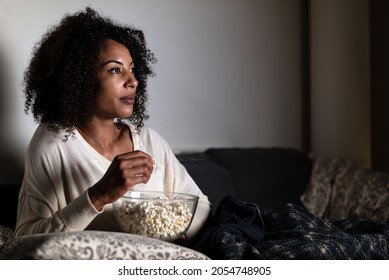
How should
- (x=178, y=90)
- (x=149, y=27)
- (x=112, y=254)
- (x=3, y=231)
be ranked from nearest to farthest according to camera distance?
1. (x=112, y=254)
2. (x=3, y=231)
3. (x=149, y=27)
4. (x=178, y=90)

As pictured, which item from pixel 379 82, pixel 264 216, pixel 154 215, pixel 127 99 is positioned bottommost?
pixel 264 216

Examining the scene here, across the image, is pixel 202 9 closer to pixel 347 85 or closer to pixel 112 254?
pixel 347 85

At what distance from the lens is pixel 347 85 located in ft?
8.82

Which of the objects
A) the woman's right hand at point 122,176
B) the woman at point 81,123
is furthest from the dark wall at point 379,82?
the woman's right hand at point 122,176

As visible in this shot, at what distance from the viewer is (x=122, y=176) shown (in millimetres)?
1317

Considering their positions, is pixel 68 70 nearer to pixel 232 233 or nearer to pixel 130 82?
pixel 130 82

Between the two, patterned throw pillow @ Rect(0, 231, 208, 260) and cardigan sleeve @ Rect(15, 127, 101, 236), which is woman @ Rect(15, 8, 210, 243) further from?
patterned throw pillow @ Rect(0, 231, 208, 260)

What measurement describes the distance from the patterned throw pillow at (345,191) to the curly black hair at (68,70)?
108 cm

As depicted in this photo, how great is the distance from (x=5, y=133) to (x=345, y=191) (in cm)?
129

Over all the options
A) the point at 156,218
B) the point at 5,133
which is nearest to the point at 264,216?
the point at 156,218

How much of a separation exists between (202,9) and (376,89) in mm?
1010

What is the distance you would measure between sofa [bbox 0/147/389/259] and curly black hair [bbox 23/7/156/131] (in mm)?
268

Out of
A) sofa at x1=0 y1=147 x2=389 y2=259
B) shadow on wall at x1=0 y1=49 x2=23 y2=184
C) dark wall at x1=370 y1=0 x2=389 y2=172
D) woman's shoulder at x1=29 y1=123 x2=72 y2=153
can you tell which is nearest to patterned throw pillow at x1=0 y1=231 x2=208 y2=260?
sofa at x1=0 y1=147 x2=389 y2=259

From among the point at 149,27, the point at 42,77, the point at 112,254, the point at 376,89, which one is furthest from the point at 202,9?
the point at 112,254
